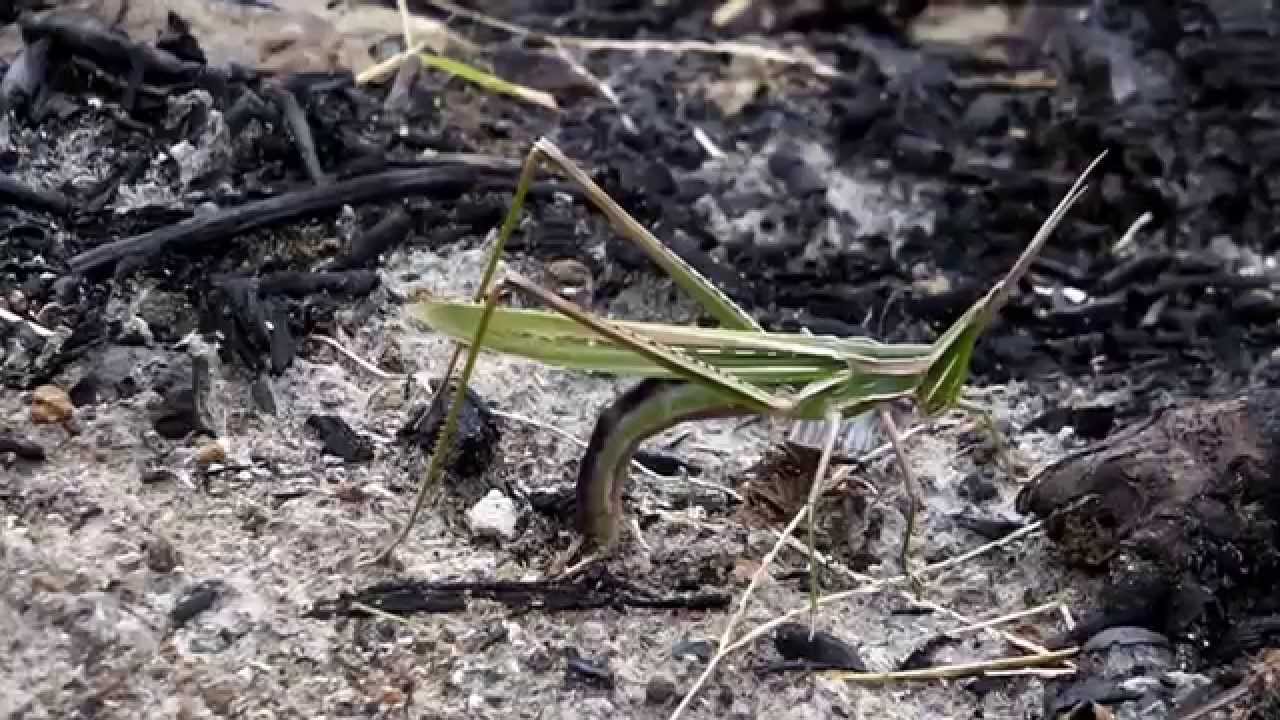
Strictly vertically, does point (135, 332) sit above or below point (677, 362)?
below

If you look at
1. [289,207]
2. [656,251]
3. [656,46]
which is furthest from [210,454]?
[656,46]

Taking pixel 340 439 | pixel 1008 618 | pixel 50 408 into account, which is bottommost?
pixel 1008 618

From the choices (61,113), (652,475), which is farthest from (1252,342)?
(61,113)

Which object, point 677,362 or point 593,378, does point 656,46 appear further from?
point 677,362

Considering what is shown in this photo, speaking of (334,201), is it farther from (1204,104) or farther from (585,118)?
(1204,104)

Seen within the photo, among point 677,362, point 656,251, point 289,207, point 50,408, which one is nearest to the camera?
point 677,362

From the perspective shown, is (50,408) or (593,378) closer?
(50,408)

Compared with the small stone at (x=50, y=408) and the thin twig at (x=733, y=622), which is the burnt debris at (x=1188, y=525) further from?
the small stone at (x=50, y=408)
